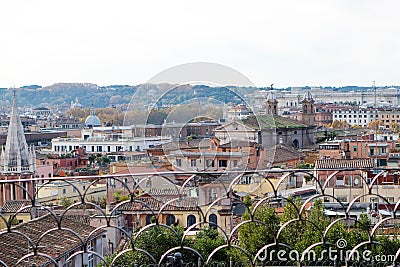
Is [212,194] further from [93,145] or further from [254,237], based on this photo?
[93,145]

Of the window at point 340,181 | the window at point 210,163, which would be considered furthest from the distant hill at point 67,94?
the window at point 340,181

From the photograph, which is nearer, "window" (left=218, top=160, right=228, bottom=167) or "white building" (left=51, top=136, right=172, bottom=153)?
"window" (left=218, top=160, right=228, bottom=167)

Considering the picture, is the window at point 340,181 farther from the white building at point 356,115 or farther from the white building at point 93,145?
the white building at point 356,115

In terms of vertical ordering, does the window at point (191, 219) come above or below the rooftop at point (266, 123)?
below

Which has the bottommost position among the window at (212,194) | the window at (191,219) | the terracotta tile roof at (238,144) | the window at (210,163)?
the window at (191,219)

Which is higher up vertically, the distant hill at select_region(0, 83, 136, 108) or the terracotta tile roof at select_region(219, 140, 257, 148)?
the distant hill at select_region(0, 83, 136, 108)

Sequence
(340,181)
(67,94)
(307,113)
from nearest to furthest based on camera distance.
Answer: (340,181)
(307,113)
(67,94)

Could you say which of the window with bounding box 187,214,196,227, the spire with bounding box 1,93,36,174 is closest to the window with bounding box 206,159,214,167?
the window with bounding box 187,214,196,227

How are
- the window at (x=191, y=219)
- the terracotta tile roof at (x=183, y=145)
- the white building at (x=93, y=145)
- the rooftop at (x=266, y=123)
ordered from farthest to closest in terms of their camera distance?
the white building at (x=93, y=145)
the rooftop at (x=266, y=123)
the terracotta tile roof at (x=183, y=145)
the window at (x=191, y=219)

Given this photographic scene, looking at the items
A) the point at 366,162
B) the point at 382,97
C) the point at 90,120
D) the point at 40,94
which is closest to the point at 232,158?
the point at 366,162

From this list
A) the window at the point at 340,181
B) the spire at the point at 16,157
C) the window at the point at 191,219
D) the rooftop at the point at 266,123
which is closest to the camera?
the window at the point at 191,219

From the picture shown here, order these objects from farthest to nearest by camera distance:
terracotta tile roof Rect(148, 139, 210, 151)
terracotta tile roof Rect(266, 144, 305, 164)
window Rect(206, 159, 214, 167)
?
terracotta tile roof Rect(266, 144, 305, 164) < terracotta tile roof Rect(148, 139, 210, 151) < window Rect(206, 159, 214, 167)

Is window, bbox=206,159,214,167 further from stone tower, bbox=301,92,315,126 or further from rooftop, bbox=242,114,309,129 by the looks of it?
stone tower, bbox=301,92,315,126

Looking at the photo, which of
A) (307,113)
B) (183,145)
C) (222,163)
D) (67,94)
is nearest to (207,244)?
(222,163)
